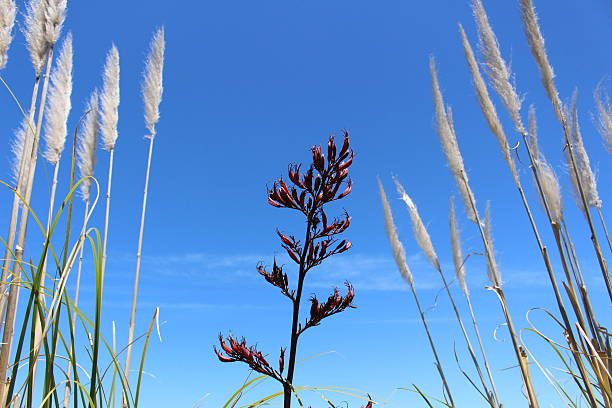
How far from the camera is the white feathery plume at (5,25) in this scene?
8.09ft

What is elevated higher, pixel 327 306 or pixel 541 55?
pixel 541 55

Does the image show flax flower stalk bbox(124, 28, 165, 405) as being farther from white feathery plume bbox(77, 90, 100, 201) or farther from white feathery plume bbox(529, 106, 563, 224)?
white feathery plume bbox(529, 106, 563, 224)

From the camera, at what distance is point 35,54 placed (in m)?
2.70

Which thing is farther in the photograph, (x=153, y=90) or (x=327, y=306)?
(x=153, y=90)

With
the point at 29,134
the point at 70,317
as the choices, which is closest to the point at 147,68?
the point at 29,134

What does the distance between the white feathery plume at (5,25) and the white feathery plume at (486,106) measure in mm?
2711

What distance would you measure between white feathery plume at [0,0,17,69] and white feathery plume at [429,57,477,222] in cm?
269

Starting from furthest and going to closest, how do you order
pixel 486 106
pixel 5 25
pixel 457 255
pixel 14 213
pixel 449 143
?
pixel 457 255
pixel 449 143
pixel 486 106
pixel 5 25
pixel 14 213

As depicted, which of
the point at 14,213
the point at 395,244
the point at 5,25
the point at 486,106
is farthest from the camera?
the point at 395,244

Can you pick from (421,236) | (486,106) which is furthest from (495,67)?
(421,236)

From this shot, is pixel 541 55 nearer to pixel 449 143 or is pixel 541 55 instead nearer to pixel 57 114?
pixel 449 143

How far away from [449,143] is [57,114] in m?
2.83

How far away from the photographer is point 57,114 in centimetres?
326

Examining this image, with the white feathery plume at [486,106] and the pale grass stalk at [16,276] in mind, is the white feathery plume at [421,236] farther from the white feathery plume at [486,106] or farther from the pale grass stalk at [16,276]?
the pale grass stalk at [16,276]
